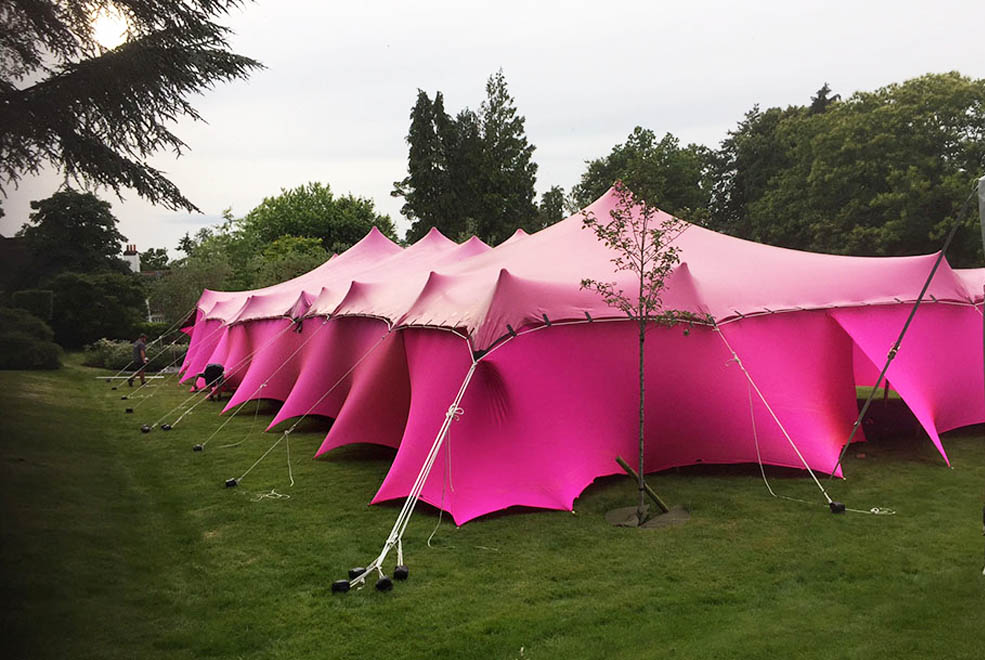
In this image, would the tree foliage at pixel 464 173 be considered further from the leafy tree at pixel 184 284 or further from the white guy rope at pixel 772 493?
the white guy rope at pixel 772 493

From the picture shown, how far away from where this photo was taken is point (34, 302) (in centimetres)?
313

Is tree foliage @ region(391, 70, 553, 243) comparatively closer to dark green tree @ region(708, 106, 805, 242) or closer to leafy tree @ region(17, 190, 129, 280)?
dark green tree @ region(708, 106, 805, 242)

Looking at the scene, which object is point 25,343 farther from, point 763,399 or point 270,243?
point 270,243

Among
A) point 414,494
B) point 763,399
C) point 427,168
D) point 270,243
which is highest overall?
point 427,168

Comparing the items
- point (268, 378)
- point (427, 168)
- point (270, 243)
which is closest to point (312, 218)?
point (270, 243)

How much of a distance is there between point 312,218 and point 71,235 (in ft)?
149

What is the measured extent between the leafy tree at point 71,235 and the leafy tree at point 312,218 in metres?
41.9

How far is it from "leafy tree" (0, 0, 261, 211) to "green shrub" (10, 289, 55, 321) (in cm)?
48

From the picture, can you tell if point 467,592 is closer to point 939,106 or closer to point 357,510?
point 357,510

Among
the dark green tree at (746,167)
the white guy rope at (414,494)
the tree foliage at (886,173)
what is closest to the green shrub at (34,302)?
the white guy rope at (414,494)

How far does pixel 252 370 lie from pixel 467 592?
8.96 metres

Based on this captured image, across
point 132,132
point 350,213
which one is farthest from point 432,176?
point 132,132

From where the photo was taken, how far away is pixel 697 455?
300 inches

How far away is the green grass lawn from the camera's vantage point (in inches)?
154
